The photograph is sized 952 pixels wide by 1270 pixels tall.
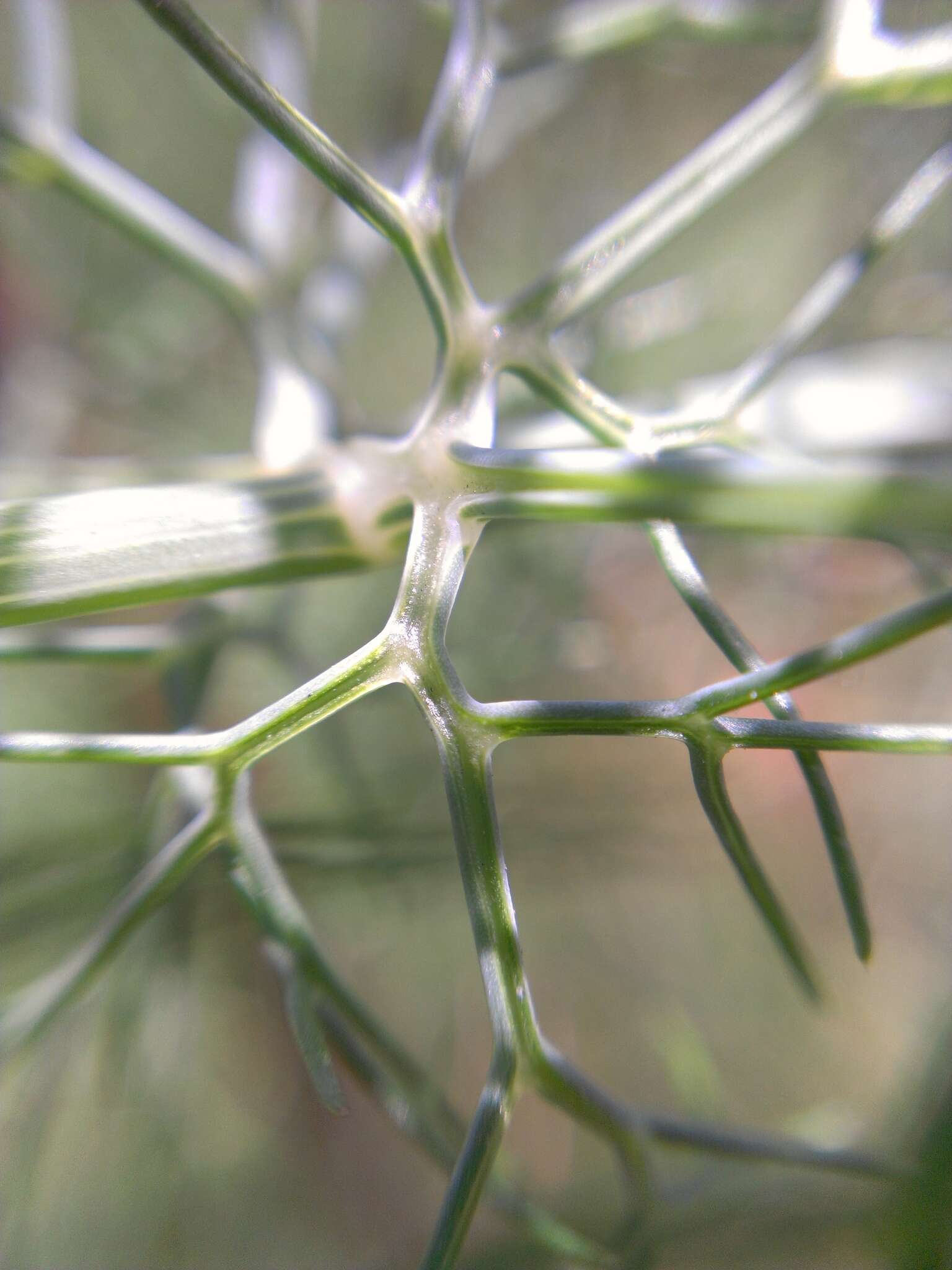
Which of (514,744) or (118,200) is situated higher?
(118,200)

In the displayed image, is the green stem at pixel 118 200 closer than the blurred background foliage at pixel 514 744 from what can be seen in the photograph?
Yes

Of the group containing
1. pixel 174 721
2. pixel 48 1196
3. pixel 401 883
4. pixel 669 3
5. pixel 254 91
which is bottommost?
pixel 48 1196

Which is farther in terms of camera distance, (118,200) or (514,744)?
(514,744)

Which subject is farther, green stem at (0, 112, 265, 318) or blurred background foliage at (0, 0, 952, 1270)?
blurred background foliage at (0, 0, 952, 1270)

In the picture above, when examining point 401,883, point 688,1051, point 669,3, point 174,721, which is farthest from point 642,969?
point 669,3

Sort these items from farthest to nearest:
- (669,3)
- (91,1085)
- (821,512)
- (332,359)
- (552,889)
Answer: (552,889), (91,1085), (332,359), (669,3), (821,512)

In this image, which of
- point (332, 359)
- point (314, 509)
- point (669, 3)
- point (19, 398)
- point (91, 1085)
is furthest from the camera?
point (19, 398)

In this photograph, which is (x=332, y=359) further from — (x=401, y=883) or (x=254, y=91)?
(x=401, y=883)

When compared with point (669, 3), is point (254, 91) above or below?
below
